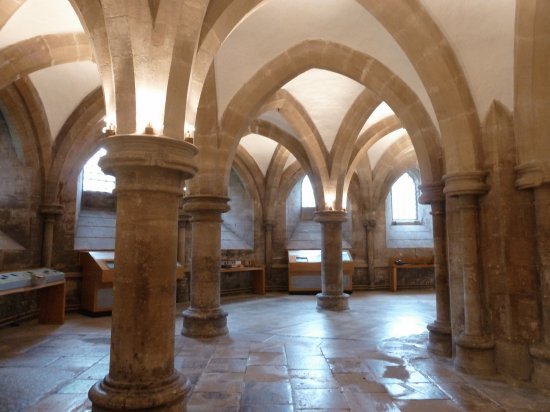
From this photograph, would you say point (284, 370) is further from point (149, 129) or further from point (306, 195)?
point (306, 195)

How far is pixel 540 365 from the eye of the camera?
420 centimetres

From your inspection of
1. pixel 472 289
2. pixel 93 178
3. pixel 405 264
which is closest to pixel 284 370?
pixel 472 289

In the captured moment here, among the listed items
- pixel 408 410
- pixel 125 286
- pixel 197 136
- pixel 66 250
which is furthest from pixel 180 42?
pixel 66 250

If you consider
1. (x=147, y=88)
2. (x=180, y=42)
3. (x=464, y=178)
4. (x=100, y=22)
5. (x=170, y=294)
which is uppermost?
Result: (x=100, y=22)

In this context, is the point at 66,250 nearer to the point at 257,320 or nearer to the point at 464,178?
the point at 257,320

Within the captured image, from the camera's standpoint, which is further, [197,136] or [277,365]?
[197,136]

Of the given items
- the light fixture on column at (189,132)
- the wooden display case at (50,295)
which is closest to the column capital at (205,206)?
the light fixture on column at (189,132)

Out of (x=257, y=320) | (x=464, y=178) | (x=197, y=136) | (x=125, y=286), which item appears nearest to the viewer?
(x=125, y=286)

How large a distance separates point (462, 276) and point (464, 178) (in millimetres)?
1175

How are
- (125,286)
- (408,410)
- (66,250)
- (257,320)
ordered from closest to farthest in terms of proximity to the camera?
(125,286) → (408,410) → (257,320) → (66,250)

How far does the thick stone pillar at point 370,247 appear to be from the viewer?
14.1m

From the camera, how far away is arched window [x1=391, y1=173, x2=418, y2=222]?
15.5 meters

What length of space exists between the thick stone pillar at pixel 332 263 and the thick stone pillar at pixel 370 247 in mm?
4811

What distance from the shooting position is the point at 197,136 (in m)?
6.50
